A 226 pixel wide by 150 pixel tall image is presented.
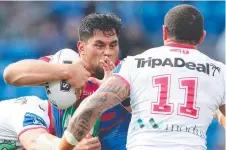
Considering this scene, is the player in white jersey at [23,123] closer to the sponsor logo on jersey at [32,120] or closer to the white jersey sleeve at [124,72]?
the sponsor logo on jersey at [32,120]

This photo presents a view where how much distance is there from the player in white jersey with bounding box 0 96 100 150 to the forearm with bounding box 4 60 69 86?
1.37ft

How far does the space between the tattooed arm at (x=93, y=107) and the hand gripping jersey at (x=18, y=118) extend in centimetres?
116

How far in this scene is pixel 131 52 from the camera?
31.2 ft

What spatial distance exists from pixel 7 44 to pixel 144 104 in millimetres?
6126

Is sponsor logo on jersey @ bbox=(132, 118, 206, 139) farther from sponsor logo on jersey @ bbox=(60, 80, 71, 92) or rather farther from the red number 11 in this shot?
sponsor logo on jersey @ bbox=(60, 80, 71, 92)

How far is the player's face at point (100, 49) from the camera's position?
5.36m

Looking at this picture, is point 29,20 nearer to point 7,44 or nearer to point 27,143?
point 7,44

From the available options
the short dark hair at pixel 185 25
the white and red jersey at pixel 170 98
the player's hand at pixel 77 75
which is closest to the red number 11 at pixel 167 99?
the white and red jersey at pixel 170 98

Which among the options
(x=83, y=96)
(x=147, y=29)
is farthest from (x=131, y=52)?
(x=83, y=96)

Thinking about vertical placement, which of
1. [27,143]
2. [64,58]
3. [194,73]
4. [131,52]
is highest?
[131,52]

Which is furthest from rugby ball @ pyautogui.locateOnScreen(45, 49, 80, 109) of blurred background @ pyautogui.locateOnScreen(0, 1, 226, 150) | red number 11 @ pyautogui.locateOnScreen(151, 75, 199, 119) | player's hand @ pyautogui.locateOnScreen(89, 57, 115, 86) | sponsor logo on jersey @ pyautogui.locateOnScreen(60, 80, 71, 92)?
blurred background @ pyautogui.locateOnScreen(0, 1, 226, 150)

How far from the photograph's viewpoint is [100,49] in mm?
5406

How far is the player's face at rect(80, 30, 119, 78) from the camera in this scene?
17.6ft

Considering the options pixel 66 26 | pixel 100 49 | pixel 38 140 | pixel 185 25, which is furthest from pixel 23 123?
pixel 66 26
